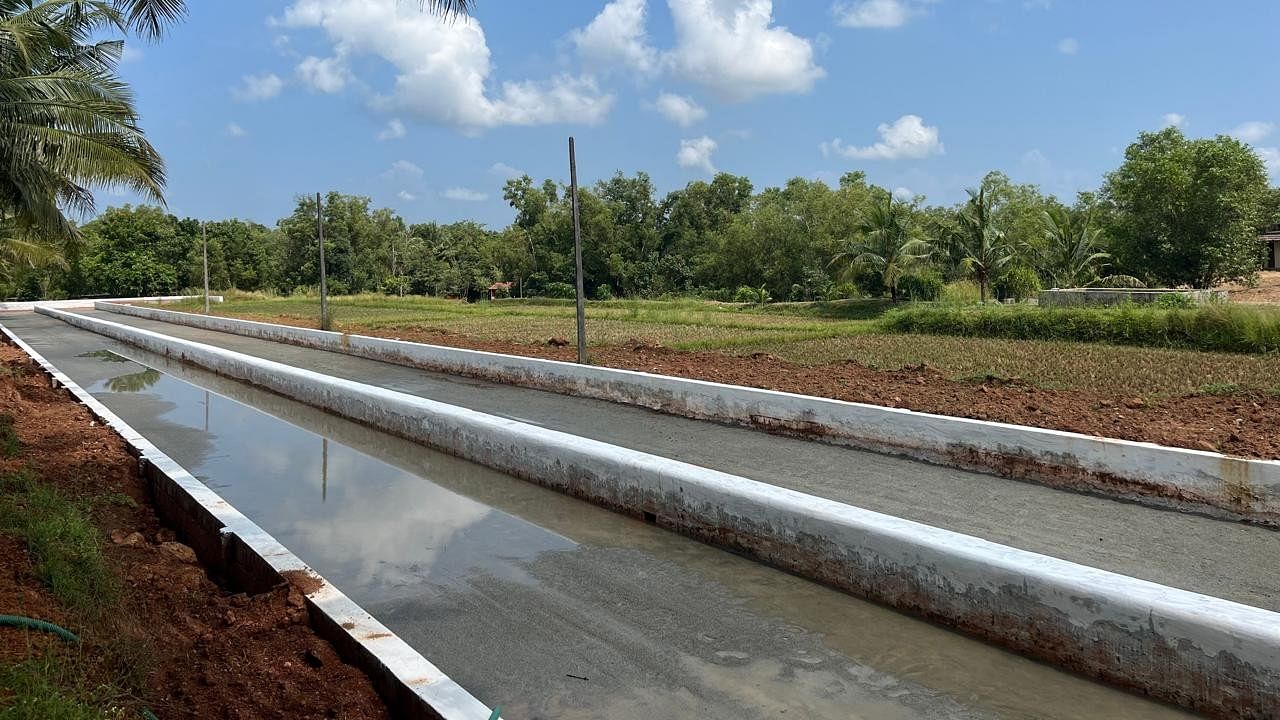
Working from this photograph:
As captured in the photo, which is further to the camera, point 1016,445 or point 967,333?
point 967,333

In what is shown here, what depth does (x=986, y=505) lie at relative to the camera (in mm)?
6629

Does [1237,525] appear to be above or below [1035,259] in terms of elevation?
below

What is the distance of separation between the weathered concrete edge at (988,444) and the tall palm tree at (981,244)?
2086 cm

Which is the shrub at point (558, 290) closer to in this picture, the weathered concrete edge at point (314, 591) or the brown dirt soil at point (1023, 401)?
the brown dirt soil at point (1023, 401)

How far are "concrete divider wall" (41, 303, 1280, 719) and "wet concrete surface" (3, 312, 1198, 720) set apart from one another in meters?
0.13

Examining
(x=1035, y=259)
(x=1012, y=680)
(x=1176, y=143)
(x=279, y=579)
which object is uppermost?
(x=1176, y=143)

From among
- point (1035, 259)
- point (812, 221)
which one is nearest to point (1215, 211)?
point (1035, 259)

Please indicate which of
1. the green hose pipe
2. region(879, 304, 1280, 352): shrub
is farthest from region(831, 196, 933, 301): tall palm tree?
the green hose pipe

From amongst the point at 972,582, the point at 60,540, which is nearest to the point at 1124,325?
the point at 972,582

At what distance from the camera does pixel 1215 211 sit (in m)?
26.2

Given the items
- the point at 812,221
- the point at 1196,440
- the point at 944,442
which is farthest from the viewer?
the point at 812,221

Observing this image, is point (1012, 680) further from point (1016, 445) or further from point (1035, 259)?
point (1035, 259)

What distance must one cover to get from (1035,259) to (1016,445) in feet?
98.7

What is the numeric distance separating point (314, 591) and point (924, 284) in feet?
98.1
